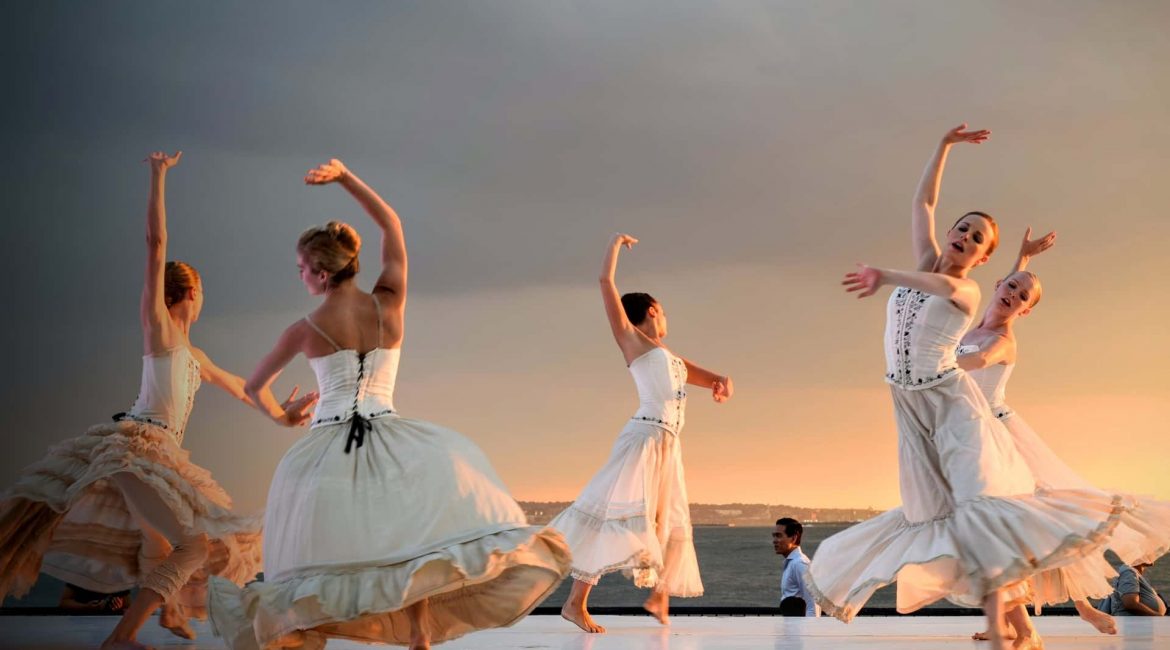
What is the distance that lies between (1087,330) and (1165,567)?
18.2 m

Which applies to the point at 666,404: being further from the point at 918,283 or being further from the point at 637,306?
the point at 918,283

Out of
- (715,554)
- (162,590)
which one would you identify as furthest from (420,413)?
(715,554)

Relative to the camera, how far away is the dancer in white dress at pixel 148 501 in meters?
4.81

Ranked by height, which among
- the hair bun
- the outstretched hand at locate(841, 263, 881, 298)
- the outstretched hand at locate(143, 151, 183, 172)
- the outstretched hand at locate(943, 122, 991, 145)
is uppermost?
the outstretched hand at locate(943, 122, 991, 145)

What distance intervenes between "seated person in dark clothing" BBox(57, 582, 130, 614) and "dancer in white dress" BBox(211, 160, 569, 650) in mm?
4200

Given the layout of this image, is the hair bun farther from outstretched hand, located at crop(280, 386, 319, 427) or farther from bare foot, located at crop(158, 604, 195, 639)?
bare foot, located at crop(158, 604, 195, 639)

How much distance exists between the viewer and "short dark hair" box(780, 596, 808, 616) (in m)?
8.75

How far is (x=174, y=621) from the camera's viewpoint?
538cm

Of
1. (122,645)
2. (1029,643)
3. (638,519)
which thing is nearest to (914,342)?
(1029,643)

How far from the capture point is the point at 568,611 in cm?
601

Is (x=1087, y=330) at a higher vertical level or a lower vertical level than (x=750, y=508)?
higher

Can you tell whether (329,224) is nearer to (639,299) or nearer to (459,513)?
(459,513)

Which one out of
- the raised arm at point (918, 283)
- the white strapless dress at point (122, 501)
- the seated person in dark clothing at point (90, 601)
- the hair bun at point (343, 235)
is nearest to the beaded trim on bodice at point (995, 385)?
the raised arm at point (918, 283)

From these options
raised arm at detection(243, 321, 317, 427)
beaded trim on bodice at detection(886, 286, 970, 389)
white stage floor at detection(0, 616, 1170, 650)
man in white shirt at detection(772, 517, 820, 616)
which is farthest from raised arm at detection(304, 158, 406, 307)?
man in white shirt at detection(772, 517, 820, 616)
